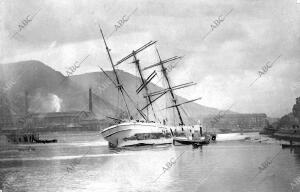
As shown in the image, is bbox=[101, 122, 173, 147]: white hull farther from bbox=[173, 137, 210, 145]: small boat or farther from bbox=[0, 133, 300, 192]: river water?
bbox=[0, 133, 300, 192]: river water

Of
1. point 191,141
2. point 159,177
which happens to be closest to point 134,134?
point 191,141

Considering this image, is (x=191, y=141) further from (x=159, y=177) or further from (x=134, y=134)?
(x=159, y=177)

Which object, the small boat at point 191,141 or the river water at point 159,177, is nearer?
the river water at point 159,177

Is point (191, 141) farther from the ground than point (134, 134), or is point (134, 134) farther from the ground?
point (134, 134)

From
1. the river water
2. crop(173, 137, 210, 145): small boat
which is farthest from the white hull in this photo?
the river water

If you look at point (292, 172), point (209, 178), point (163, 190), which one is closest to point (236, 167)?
point (292, 172)

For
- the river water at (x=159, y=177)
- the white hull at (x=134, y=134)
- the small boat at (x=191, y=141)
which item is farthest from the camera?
the small boat at (x=191, y=141)

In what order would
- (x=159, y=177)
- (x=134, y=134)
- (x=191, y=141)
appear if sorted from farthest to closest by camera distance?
1. (x=191, y=141)
2. (x=134, y=134)
3. (x=159, y=177)

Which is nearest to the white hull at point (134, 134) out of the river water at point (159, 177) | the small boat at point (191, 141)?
the small boat at point (191, 141)

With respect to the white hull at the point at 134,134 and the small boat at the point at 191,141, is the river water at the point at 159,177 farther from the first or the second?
the small boat at the point at 191,141
